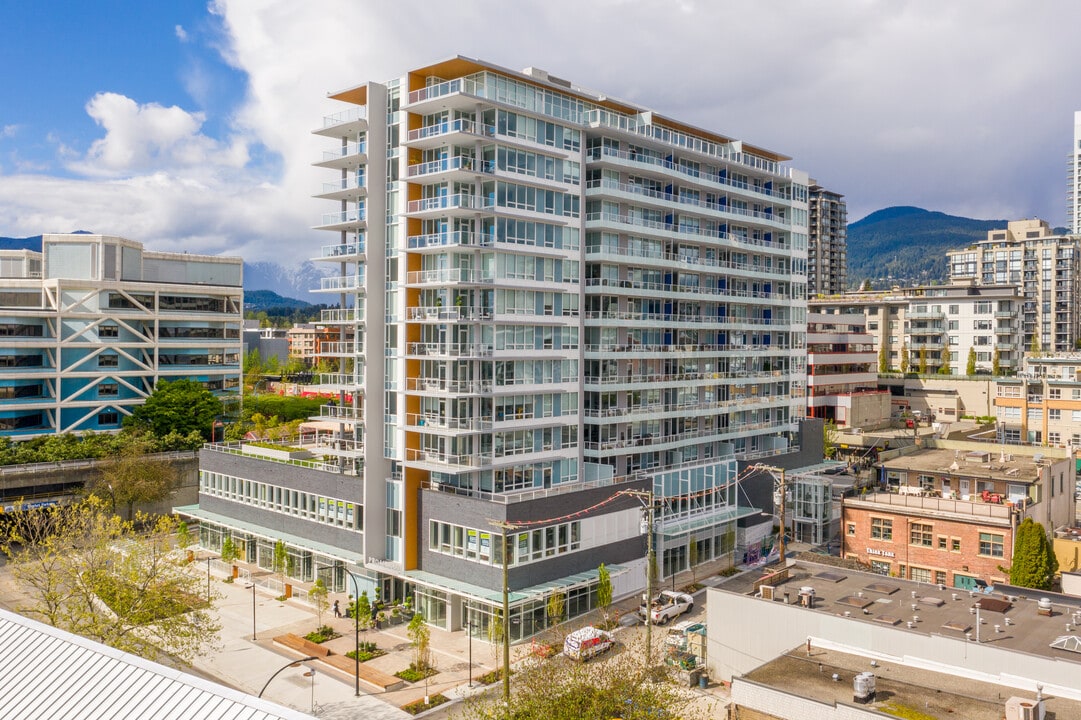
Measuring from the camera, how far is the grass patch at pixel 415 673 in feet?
141

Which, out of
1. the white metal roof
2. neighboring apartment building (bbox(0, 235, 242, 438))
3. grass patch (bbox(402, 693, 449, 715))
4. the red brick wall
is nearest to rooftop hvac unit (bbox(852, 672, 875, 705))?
grass patch (bbox(402, 693, 449, 715))

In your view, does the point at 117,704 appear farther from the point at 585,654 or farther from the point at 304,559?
the point at 304,559

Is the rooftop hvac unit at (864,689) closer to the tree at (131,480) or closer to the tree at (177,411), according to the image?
the tree at (131,480)

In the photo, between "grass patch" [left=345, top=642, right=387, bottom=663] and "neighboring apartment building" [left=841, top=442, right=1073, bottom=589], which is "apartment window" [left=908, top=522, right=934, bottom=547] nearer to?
"neighboring apartment building" [left=841, top=442, right=1073, bottom=589]

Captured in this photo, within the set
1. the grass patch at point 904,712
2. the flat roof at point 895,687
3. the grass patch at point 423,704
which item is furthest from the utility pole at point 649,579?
the grass patch at point 904,712

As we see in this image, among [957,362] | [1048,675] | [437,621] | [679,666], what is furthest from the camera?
[957,362]

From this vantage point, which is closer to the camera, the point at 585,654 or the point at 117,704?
the point at 117,704

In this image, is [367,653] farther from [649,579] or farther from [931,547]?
[931,547]

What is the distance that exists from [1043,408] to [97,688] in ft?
346

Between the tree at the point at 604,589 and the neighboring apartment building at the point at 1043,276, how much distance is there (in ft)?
476

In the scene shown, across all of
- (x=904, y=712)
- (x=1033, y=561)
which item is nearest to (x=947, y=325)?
(x=1033, y=561)

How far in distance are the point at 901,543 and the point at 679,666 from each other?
24.4m

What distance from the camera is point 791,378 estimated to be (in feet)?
273

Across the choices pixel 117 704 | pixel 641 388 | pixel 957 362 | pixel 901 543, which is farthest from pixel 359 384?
pixel 957 362
